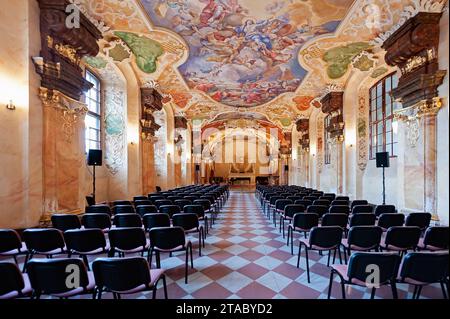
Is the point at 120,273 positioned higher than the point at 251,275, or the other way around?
the point at 120,273

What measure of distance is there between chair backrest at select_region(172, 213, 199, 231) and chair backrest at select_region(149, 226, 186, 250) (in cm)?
103

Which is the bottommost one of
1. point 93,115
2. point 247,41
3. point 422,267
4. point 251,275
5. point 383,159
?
point 251,275

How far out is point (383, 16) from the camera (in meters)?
6.57

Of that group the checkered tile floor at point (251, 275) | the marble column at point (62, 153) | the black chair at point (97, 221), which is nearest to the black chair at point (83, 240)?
the checkered tile floor at point (251, 275)

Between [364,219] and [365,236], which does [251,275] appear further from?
[364,219]

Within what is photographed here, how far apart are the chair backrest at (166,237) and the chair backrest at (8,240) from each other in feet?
6.14

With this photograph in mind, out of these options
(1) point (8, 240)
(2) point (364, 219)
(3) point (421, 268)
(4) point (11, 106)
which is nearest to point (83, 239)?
(1) point (8, 240)

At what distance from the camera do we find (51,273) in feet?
7.32

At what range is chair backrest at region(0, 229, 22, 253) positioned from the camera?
336cm

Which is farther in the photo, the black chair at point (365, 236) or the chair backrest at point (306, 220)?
the chair backrest at point (306, 220)

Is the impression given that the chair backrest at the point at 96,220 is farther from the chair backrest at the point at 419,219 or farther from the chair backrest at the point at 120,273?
the chair backrest at the point at 419,219

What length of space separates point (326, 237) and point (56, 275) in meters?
3.50

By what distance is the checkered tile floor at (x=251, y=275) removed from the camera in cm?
315

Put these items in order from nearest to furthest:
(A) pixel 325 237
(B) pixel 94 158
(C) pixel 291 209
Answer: (A) pixel 325 237 < (C) pixel 291 209 < (B) pixel 94 158
